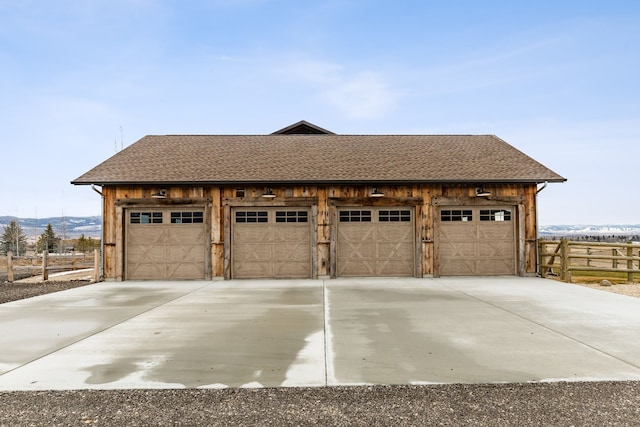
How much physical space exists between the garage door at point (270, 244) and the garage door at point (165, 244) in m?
1.27

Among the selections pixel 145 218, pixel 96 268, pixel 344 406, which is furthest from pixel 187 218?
pixel 344 406

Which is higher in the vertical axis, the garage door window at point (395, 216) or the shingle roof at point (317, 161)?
the shingle roof at point (317, 161)

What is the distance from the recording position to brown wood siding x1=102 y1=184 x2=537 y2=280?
14305mm

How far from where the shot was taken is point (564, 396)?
4016 mm

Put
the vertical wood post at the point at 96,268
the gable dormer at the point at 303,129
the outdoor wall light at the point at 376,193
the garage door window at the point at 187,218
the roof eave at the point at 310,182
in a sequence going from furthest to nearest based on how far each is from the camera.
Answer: the gable dormer at the point at 303,129, the garage door window at the point at 187,218, the vertical wood post at the point at 96,268, the outdoor wall light at the point at 376,193, the roof eave at the point at 310,182

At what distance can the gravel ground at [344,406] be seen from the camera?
3512mm

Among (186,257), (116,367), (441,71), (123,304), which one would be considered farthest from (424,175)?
(441,71)

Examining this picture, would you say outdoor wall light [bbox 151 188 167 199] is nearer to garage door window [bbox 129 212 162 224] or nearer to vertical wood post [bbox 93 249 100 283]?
garage door window [bbox 129 212 162 224]

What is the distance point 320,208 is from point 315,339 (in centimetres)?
846

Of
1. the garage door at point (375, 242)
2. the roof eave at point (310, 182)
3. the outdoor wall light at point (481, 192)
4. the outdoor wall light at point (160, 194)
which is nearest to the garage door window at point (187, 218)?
the outdoor wall light at point (160, 194)

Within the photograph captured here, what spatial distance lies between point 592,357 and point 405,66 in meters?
32.8

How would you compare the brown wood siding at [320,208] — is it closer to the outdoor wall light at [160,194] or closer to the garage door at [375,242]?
the outdoor wall light at [160,194]

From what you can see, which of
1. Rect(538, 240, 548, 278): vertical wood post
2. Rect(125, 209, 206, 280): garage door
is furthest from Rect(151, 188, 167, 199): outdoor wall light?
Rect(538, 240, 548, 278): vertical wood post

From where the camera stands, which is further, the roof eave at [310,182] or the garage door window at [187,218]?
the garage door window at [187,218]
